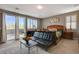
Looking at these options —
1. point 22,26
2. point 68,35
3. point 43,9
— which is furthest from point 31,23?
point 68,35

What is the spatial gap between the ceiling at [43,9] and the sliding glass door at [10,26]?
0.21 m

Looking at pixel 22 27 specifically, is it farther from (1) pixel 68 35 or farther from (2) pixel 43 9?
(1) pixel 68 35

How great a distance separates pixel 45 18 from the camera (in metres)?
2.28

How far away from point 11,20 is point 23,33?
481 millimetres

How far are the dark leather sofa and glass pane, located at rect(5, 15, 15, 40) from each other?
24.3 inches

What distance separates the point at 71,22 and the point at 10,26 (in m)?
1.68

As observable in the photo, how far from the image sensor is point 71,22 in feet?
7.00

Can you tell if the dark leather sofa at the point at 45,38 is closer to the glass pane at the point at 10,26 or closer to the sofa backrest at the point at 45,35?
the sofa backrest at the point at 45,35

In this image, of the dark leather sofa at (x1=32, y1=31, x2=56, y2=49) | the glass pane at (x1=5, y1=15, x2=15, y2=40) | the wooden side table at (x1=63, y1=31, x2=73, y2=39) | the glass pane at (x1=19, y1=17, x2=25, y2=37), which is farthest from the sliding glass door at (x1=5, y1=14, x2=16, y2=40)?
the wooden side table at (x1=63, y1=31, x2=73, y2=39)

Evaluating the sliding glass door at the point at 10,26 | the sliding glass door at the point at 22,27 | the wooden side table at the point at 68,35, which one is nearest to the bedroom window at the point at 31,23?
the sliding glass door at the point at 22,27

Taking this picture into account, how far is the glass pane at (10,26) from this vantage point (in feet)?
6.81

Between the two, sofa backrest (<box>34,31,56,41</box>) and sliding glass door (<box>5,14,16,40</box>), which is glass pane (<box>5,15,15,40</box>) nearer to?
sliding glass door (<box>5,14,16,40</box>)
